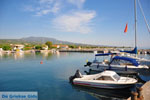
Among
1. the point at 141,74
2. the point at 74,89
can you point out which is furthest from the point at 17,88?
the point at 141,74

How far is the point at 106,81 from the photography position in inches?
527

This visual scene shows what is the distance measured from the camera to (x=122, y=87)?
13203 millimetres

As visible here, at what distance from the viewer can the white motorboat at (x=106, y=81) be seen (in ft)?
42.8

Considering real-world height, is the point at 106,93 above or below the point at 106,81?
below

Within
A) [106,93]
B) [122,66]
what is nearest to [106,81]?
[106,93]

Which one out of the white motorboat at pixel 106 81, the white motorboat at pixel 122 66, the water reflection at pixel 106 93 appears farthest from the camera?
the white motorboat at pixel 122 66

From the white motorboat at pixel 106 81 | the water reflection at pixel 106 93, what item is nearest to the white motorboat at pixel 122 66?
the white motorboat at pixel 106 81

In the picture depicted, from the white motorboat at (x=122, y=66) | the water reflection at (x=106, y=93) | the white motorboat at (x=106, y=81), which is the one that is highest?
the white motorboat at (x=122, y=66)

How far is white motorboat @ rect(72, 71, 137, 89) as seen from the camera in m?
13.0

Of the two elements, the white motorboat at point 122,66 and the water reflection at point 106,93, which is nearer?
the water reflection at point 106,93

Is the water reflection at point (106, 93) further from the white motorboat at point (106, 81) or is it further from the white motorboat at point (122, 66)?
the white motorboat at point (122, 66)

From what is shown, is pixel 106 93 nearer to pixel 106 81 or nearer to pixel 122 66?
pixel 106 81

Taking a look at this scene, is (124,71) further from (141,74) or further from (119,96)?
(119,96)

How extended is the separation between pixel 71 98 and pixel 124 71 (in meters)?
11.3
